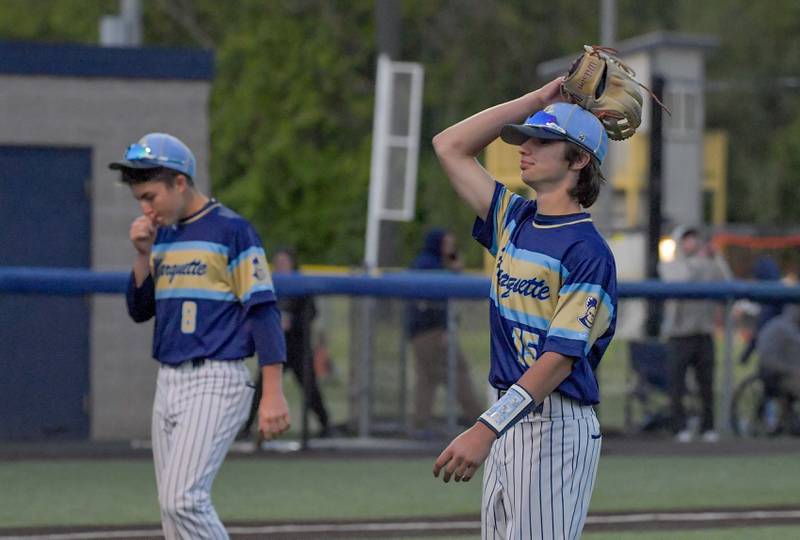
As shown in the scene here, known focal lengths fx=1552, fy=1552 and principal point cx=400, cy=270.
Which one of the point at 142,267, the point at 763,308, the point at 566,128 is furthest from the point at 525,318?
the point at 763,308

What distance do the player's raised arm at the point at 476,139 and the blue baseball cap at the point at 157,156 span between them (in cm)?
144

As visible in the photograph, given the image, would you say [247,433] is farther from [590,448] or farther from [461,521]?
[590,448]

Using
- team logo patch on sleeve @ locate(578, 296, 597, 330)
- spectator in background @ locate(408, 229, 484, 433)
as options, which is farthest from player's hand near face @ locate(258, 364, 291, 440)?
spectator in background @ locate(408, 229, 484, 433)

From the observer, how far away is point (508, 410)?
4.46m

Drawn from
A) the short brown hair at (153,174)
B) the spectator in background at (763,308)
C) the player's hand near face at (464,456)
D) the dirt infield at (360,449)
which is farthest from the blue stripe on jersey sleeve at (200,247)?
the spectator in background at (763,308)

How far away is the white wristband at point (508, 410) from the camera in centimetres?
442

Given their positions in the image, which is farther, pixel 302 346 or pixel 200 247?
pixel 302 346

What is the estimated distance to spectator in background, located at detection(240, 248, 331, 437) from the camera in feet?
42.2

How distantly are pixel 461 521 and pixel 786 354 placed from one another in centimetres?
595

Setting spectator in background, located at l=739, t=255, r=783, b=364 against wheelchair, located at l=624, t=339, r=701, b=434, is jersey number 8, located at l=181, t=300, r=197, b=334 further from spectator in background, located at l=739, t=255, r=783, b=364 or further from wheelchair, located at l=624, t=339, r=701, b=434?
spectator in background, located at l=739, t=255, r=783, b=364

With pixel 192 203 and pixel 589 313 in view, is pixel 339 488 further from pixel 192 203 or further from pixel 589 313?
pixel 589 313

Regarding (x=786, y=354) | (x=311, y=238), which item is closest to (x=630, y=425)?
(x=786, y=354)

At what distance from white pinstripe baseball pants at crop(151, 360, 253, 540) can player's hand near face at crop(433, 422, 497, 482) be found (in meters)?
1.74

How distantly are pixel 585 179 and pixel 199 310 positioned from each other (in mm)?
2011
